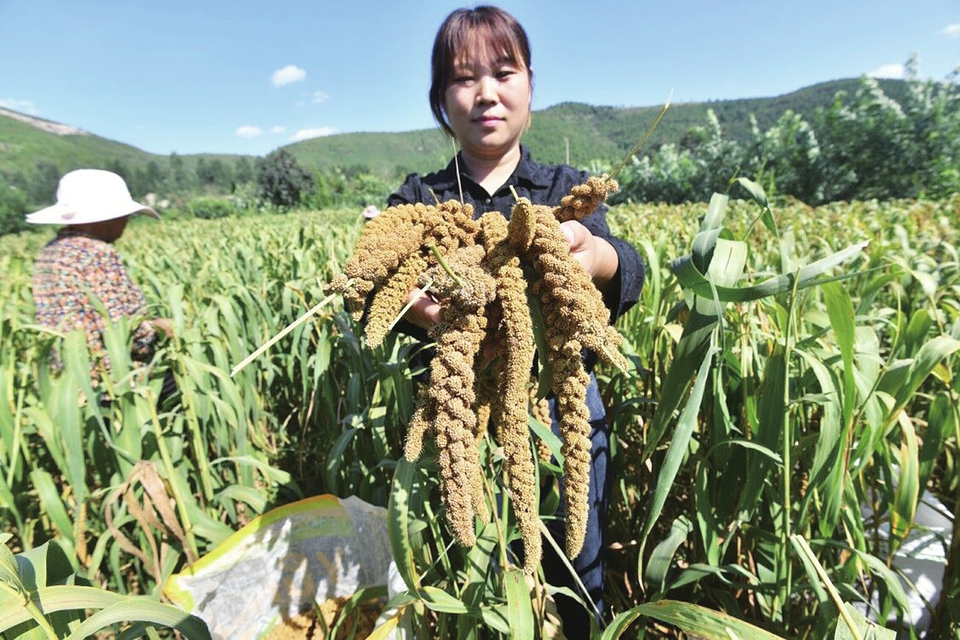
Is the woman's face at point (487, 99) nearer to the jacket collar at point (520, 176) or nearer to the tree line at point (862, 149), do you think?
the jacket collar at point (520, 176)

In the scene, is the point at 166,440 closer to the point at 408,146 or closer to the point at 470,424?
the point at 470,424

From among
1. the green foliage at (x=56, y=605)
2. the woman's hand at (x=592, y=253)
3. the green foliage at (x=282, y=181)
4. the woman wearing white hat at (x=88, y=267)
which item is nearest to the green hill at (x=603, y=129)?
the green foliage at (x=282, y=181)

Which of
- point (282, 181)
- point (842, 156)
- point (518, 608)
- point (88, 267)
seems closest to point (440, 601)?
point (518, 608)

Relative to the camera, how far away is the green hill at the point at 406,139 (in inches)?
2066

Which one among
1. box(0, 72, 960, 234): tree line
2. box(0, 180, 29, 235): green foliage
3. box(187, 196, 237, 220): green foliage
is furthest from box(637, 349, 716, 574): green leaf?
box(0, 180, 29, 235): green foliage

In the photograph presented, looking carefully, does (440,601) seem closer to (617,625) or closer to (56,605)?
(617,625)

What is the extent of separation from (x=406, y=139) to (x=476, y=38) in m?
105

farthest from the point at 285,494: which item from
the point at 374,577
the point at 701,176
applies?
the point at 701,176

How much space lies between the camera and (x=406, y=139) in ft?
323

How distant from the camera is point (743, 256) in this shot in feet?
2.63

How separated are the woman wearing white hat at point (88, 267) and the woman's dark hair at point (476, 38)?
4.69ft

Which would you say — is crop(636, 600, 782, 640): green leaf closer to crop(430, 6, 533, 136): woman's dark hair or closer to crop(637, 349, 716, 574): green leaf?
crop(637, 349, 716, 574): green leaf

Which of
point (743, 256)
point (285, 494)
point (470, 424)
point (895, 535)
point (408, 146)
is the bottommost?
point (285, 494)

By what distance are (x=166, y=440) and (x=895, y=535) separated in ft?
5.81
